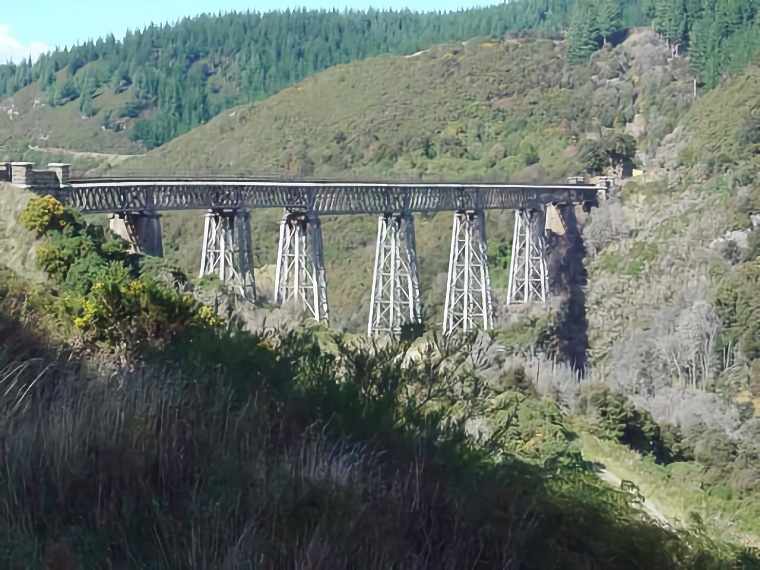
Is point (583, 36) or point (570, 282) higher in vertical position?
point (583, 36)

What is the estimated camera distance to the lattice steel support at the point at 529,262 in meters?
36.5

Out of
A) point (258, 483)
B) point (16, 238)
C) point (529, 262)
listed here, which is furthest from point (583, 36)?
point (258, 483)

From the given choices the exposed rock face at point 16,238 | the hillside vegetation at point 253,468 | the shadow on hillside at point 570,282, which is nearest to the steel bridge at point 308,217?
the exposed rock face at point 16,238

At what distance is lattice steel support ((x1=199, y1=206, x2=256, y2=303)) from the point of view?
2159 cm

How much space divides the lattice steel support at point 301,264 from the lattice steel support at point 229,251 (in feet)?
4.06

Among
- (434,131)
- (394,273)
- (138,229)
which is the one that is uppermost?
(434,131)

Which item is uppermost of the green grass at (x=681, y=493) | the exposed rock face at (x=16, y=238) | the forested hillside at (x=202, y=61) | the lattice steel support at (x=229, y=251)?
the forested hillside at (x=202, y=61)

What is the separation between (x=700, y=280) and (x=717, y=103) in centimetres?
1787

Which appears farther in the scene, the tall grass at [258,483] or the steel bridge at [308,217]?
the steel bridge at [308,217]

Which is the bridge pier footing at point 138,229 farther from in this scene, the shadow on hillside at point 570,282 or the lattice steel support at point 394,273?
the shadow on hillside at point 570,282

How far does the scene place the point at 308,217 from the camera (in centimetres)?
2530

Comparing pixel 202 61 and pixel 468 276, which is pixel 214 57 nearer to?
pixel 202 61

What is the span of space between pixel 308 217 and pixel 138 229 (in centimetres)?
528

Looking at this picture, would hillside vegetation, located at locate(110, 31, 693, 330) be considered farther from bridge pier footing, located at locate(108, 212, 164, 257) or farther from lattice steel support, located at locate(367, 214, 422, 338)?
bridge pier footing, located at locate(108, 212, 164, 257)
